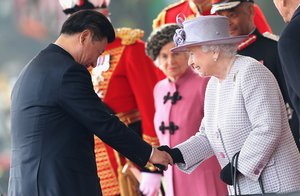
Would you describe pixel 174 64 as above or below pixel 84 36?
below

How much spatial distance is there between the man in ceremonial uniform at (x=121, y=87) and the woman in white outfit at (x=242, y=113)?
3.82ft

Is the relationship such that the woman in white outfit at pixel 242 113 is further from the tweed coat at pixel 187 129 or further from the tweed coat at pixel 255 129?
the tweed coat at pixel 187 129

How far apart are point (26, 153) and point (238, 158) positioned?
99 cm

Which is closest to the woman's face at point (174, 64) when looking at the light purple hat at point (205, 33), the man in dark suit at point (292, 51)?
the light purple hat at point (205, 33)

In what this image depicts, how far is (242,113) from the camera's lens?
14.1 feet

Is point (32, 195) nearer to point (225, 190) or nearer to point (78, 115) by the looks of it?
point (78, 115)

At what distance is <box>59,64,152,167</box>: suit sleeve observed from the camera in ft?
14.2

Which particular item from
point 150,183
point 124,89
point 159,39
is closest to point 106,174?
point 150,183

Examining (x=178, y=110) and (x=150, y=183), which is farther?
(x=150, y=183)

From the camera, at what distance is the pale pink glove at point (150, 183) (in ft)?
18.2

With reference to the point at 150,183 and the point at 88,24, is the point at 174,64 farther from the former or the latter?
the point at 88,24

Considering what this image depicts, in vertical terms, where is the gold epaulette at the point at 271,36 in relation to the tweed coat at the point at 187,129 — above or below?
above

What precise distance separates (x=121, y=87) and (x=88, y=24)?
1.36 metres

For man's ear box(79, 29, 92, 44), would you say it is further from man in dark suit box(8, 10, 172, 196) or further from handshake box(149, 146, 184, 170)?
handshake box(149, 146, 184, 170)
